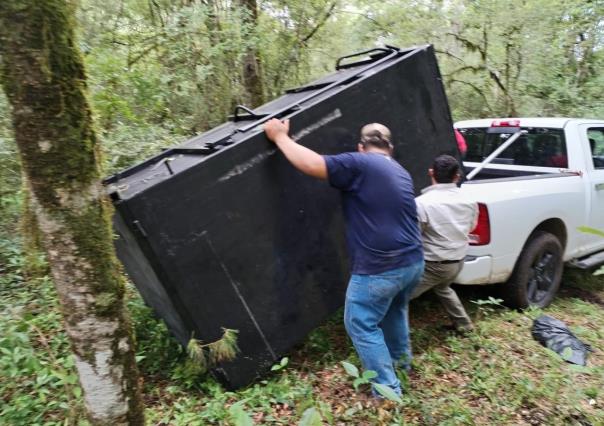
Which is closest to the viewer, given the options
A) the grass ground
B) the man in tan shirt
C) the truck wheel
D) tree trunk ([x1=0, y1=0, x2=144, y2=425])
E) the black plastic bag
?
tree trunk ([x1=0, y1=0, x2=144, y2=425])

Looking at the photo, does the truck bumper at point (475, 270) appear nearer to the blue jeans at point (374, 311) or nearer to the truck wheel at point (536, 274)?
the truck wheel at point (536, 274)

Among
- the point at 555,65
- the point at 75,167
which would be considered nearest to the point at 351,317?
the point at 75,167

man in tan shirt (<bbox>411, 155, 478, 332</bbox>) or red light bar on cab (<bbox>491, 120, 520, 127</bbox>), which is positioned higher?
red light bar on cab (<bbox>491, 120, 520, 127</bbox>)

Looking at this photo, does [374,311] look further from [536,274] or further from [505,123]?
[505,123]

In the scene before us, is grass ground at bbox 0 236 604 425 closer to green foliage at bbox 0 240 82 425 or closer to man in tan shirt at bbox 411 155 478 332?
green foliage at bbox 0 240 82 425

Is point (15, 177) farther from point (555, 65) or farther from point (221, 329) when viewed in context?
point (555, 65)

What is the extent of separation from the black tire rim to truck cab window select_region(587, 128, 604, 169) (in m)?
1.31

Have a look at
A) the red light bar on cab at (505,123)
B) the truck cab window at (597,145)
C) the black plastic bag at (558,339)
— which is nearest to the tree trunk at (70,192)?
the black plastic bag at (558,339)

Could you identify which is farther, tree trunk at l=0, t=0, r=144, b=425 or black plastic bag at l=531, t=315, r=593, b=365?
black plastic bag at l=531, t=315, r=593, b=365

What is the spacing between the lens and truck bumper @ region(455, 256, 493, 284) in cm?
376

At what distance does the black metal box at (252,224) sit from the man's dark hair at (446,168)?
252 millimetres

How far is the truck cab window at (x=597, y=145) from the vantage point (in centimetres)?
495

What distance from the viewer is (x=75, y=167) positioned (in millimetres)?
1854

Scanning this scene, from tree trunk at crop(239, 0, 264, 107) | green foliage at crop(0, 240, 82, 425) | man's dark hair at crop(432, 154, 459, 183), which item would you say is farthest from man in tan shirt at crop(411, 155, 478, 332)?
tree trunk at crop(239, 0, 264, 107)
